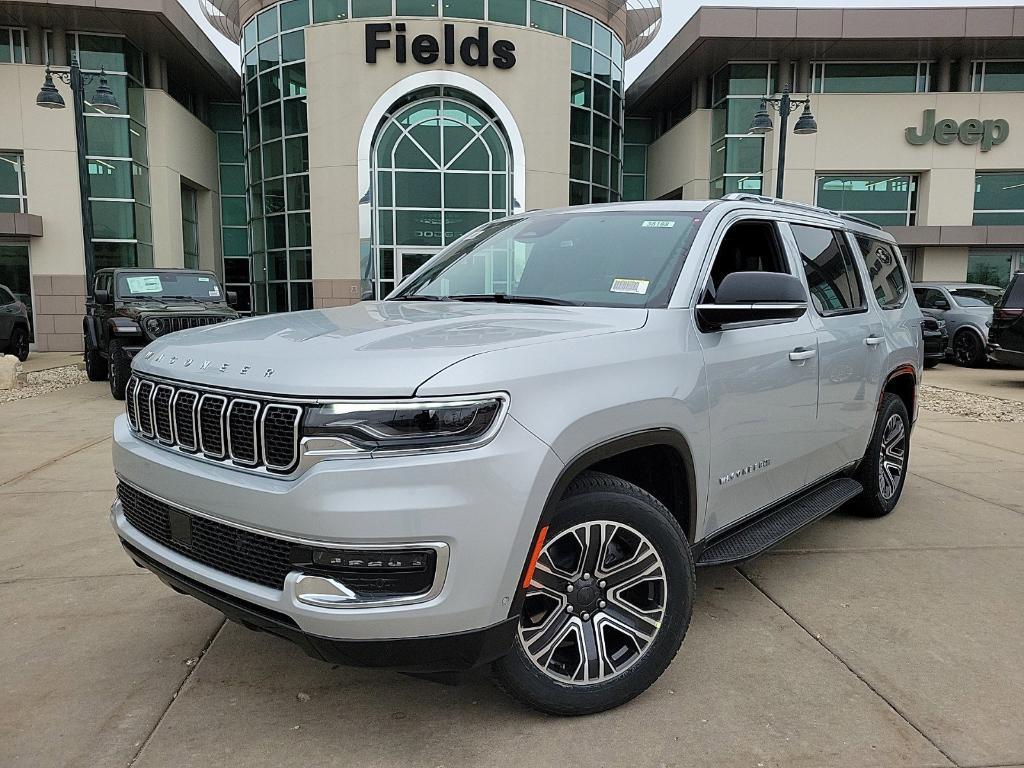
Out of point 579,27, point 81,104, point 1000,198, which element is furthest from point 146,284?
point 1000,198

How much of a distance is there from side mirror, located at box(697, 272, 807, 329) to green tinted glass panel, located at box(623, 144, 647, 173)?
2925 cm

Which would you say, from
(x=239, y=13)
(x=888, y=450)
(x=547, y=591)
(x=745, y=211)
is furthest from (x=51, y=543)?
(x=239, y=13)

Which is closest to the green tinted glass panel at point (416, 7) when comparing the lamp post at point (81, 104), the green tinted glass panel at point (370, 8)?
the green tinted glass panel at point (370, 8)

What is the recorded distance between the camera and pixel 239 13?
24.8 m

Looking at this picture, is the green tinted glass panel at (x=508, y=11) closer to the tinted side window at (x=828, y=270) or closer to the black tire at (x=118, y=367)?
the black tire at (x=118, y=367)

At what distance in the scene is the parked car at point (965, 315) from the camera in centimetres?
1559

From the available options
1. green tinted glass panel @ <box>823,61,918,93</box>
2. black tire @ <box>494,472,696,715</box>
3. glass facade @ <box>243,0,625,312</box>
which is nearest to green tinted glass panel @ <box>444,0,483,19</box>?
glass facade @ <box>243,0,625,312</box>

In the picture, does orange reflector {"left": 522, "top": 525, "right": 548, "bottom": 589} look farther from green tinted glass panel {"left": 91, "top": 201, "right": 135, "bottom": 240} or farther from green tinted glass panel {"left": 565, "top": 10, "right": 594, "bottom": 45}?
green tinted glass panel {"left": 565, "top": 10, "right": 594, "bottom": 45}

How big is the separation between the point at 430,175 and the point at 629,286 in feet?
66.6

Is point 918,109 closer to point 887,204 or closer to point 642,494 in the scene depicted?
point 887,204

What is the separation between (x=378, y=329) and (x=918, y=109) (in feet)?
85.1

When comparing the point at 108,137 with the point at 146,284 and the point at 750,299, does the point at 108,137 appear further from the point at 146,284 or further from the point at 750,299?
the point at 750,299

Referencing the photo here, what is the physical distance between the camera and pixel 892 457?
516 cm

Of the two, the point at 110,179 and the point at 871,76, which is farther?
the point at 871,76
